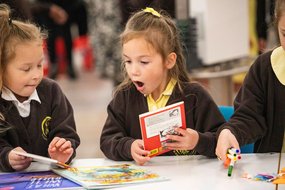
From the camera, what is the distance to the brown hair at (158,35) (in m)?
2.27

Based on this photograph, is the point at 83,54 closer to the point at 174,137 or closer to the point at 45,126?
the point at 45,126

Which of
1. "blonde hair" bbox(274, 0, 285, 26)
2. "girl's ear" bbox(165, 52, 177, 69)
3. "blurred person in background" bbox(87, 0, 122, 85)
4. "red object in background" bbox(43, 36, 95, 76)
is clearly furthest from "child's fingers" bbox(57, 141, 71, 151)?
"red object in background" bbox(43, 36, 95, 76)

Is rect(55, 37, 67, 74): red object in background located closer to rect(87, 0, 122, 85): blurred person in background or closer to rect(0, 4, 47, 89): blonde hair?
rect(87, 0, 122, 85): blurred person in background

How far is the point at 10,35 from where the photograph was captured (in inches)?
88.1

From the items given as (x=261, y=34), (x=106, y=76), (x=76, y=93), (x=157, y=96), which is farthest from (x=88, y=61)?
(x=157, y=96)

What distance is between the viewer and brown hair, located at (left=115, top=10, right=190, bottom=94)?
7.46 ft

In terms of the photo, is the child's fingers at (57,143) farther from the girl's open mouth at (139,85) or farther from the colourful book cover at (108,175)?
the girl's open mouth at (139,85)

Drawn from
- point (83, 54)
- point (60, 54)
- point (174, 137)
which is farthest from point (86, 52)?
point (174, 137)

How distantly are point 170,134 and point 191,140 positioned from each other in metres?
0.10

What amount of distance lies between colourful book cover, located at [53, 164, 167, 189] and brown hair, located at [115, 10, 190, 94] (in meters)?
0.45

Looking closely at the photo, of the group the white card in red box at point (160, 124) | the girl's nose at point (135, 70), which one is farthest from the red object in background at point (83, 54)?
the white card in red box at point (160, 124)

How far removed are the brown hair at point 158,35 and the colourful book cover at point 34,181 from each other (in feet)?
1.82

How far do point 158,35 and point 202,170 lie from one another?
0.61 m

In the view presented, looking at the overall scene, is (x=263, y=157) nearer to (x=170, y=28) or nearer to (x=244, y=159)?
(x=244, y=159)
